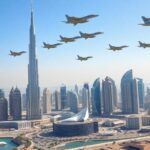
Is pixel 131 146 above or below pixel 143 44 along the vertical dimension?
below

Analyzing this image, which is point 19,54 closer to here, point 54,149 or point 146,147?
point 146,147

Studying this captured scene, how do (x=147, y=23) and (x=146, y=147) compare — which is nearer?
(x=147, y=23)

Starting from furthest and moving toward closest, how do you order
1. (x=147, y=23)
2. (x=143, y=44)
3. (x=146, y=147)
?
1. (x=146, y=147)
2. (x=143, y=44)
3. (x=147, y=23)

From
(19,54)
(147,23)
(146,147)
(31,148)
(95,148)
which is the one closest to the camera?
(147,23)

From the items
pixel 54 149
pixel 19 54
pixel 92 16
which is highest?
pixel 92 16

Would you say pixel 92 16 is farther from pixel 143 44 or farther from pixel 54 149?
pixel 54 149

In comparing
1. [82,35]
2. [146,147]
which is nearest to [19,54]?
[82,35]

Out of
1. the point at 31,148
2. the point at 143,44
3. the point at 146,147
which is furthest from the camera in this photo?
the point at 31,148

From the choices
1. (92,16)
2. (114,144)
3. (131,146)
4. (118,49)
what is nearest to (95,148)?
(114,144)

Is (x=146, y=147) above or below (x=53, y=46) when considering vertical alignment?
below
